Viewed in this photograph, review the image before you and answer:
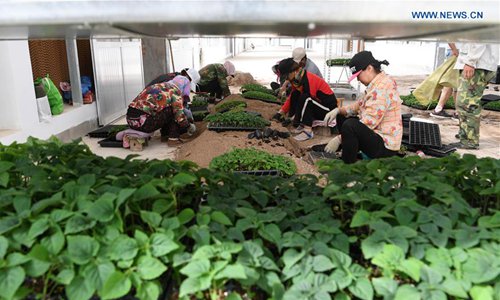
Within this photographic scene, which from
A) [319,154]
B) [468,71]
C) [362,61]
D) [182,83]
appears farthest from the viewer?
[182,83]

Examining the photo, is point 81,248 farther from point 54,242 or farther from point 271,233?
point 271,233

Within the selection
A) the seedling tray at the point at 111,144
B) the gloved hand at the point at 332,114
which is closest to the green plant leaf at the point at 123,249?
the gloved hand at the point at 332,114

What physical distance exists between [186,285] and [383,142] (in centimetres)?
348

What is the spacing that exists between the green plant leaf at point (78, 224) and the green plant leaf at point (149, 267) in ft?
0.72

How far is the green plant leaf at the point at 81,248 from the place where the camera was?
137cm

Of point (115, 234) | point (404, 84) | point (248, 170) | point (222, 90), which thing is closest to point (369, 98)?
point (248, 170)

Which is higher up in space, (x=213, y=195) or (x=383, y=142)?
(x=213, y=195)

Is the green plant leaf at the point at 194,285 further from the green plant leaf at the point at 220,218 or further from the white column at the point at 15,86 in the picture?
the white column at the point at 15,86

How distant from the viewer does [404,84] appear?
13461 millimetres

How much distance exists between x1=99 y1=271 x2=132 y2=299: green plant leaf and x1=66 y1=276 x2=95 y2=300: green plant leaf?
0.04m

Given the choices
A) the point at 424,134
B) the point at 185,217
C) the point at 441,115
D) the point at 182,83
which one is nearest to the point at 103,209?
the point at 185,217

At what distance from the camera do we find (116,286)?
4.27 feet

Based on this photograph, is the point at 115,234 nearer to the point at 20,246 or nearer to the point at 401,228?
the point at 20,246

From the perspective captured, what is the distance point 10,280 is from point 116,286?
1.01 feet
